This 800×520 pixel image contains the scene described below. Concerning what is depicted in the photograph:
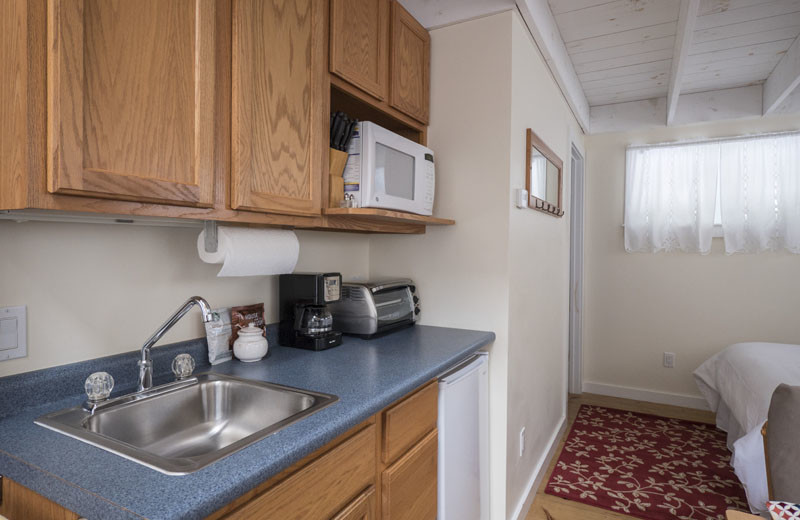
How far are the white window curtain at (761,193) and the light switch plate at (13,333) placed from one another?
405cm

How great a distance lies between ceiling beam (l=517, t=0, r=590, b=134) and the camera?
2.01 meters

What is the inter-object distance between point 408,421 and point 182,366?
0.66 m

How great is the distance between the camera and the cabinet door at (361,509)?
1052 millimetres

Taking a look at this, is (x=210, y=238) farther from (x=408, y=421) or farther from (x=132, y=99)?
(x=408, y=421)

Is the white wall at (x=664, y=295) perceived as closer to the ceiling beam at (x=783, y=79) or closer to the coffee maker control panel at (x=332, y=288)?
the ceiling beam at (x=783, y=79)

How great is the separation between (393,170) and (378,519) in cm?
115

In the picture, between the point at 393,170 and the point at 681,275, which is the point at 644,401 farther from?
the point at 393,170

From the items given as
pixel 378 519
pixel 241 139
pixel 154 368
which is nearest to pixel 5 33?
pixel 241 139

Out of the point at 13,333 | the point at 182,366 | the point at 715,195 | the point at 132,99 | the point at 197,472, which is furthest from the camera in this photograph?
the point at 715,195

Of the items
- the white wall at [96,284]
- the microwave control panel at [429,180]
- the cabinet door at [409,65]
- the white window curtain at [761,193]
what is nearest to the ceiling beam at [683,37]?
the white window curtain at [761,193]

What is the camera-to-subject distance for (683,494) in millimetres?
2320

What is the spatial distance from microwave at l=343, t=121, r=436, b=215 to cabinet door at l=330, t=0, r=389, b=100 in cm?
18

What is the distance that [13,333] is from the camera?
3.37 feet

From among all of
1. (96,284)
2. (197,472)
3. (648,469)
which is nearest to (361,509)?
(197,472)
